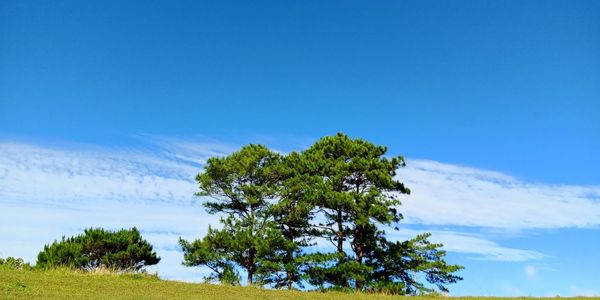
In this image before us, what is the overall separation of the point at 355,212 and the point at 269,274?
7.27 m

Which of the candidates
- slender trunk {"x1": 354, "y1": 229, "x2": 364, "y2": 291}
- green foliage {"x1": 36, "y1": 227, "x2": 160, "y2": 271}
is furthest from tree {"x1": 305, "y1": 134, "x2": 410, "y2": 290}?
green foliage {"x1": 36, "y1": 227, "x2": 160, "y2": 271}

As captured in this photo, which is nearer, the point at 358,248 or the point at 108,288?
the point at 108,288

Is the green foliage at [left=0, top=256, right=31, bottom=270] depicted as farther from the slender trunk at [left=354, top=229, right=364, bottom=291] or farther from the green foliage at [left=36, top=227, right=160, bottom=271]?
the slender trunk at [left=354, top=229, right=364, bottom=291]

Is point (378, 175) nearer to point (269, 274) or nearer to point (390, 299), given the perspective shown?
point (269, 274)

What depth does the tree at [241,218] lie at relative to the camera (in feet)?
122

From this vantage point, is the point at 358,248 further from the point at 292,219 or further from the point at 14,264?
the point at 14,264

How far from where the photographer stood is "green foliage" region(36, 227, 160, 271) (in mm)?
40406

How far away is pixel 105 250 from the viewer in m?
42.3

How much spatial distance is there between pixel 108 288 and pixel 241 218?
17154mm

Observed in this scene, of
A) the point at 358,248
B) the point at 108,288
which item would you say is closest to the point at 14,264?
the point at 108,288

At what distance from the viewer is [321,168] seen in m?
38.0

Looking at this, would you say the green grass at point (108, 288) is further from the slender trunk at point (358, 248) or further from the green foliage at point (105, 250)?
the green foliage at point (105, 250)

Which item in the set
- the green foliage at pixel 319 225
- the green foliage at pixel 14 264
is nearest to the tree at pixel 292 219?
the green foliage at pixel 319 225

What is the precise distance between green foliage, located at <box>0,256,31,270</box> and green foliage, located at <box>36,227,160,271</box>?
8.26m
